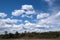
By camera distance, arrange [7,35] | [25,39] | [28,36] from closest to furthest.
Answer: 1. [25,39]
2. [28,36]
3. [7,35]

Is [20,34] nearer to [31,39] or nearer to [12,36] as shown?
[12,36]

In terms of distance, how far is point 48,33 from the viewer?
4050 cm

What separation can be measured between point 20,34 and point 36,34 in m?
4.44

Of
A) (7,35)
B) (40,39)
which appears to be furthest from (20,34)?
(40,39)

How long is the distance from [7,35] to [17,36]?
449cm

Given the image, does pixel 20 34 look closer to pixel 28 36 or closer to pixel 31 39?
pixel 28 36

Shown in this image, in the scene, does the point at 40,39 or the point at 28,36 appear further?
the point at 28,36

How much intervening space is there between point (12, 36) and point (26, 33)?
4.22m

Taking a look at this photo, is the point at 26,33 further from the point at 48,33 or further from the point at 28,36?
the point at 48,33

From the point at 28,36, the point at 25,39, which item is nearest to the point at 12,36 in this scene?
the point at 28,36

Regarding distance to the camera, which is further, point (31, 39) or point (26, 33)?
point (26, 33)

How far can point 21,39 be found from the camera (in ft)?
112

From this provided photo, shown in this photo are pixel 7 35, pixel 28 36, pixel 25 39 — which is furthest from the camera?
pixel 7 35

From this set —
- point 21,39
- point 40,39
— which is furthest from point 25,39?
point 40,39
